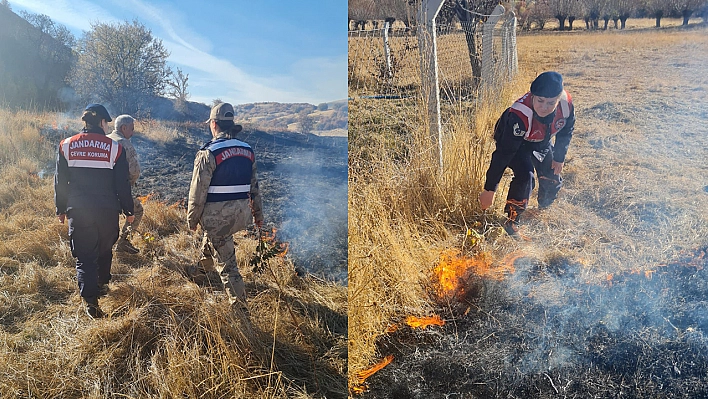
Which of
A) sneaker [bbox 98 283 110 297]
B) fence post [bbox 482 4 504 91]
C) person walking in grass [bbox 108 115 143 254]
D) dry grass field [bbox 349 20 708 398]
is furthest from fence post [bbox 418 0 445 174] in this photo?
sneaker [bbox 98 283 110 297]

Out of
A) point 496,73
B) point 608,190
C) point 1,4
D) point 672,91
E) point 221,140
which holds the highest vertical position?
point 1,4

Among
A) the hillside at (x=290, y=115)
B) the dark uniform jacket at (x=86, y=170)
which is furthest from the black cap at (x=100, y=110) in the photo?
the hillside at (x=290, y=115)

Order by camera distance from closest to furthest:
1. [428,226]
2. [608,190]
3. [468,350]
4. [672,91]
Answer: [468,350] < [672,91] < [608,190] < [428,226]

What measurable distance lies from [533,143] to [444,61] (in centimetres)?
156

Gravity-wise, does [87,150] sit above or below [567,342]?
above

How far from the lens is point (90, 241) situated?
9.73 feet

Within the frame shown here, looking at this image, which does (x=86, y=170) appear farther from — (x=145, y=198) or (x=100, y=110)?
(x=145, y=198)

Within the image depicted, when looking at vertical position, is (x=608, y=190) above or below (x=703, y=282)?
above

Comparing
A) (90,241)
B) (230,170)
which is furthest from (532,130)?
(90,241)

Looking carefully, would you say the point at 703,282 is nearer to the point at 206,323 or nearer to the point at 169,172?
the point at 206,323

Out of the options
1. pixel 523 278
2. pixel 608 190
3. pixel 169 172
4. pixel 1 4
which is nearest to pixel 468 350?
pixel 523 278

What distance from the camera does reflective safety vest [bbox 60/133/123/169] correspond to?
9.27 ft

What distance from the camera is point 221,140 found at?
3.14 m

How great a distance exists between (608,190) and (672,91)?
96cm
